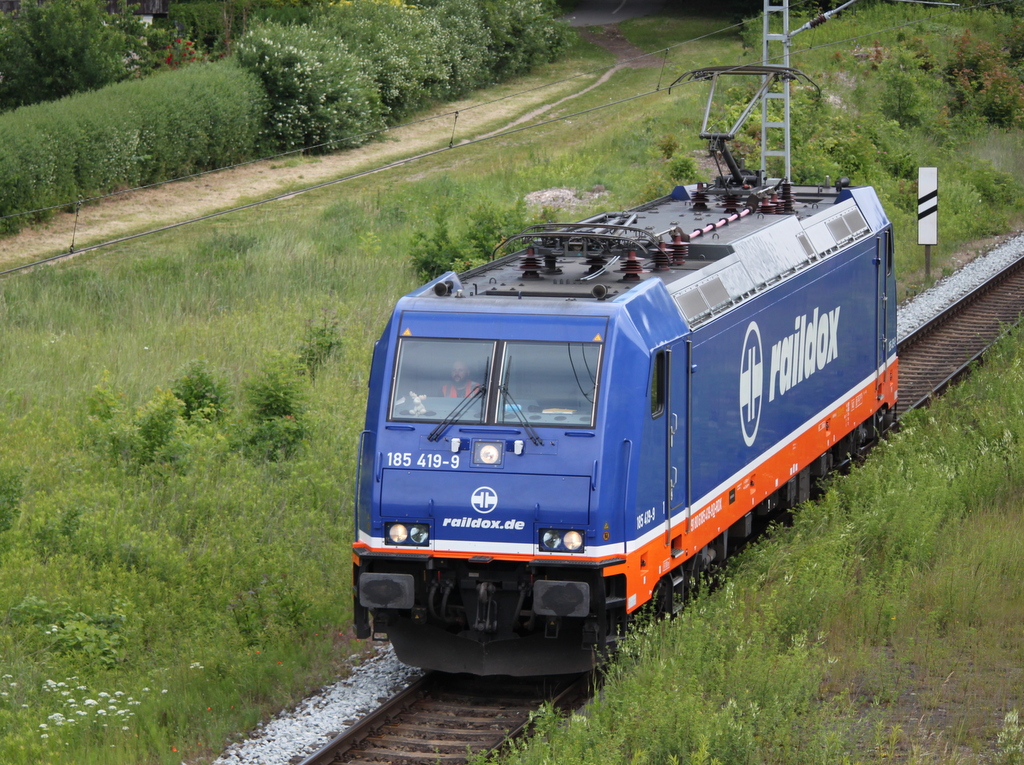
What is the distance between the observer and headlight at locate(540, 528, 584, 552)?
9484 millimetres

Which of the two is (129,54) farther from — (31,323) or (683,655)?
(683,655)

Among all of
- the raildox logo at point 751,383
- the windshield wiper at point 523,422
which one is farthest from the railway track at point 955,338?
the windshield wiper at point 523,422

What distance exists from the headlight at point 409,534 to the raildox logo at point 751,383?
3.56 meters

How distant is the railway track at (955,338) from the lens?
20016 mm

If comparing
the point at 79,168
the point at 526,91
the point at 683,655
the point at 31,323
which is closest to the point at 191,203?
the point at 79,168

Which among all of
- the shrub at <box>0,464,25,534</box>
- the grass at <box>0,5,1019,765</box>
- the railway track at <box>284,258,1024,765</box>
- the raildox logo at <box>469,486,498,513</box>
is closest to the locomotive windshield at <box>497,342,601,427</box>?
the raildox logo at <box>469,486,498,513</box>

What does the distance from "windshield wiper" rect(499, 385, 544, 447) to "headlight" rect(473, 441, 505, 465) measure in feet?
0.68

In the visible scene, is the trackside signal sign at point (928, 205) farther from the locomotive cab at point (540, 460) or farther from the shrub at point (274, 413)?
the locomotive cab at point (540, 460)

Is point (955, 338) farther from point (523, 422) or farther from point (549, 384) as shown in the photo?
point (523, 422)

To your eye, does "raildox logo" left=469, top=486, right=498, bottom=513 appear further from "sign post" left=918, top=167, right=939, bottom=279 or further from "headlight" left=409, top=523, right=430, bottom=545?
"sign post" left=918, top=167, right=939, bottom=279

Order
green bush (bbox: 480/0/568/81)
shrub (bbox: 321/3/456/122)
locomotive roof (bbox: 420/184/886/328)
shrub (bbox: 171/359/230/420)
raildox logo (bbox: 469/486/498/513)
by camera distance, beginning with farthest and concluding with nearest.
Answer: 1. green bush (bbox: 480/0/568/81)
2. shrub (bbox: 321/3/456/122)
3. shrub (bbox: 171/359/230/420)
4. locomotive roof (bbox: 420/184/886/328)
5. raildox logo (bbox: 469/486/498/513)

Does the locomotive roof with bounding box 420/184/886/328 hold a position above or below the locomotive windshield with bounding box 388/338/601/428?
above

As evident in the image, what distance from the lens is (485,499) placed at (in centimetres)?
962

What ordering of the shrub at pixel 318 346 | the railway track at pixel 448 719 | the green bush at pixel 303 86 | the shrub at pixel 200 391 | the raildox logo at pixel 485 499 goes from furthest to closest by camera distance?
the green bush at pixel 303 86 → the shrub at pixel 318 346 → the shrub at pixel 200 391 → the raildox logo at pixel 485 499 → the railway track at pixel 448 719
